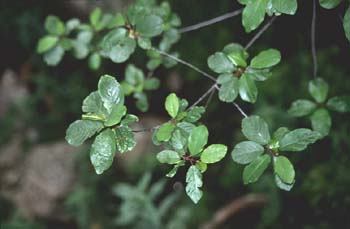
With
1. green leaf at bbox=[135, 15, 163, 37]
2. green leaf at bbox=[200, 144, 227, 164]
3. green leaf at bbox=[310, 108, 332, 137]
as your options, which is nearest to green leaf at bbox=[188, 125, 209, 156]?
green leaf at bbox=[200, 144, 227, 164]

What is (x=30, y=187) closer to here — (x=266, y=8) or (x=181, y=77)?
(x=181, y=77)

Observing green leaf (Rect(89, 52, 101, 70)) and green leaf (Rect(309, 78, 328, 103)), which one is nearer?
green leaf (Rect(309, 78, 328, 103))

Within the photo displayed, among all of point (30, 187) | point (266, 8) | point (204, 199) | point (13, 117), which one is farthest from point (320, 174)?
point (13, 117)

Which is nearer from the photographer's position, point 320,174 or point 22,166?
point 320,174

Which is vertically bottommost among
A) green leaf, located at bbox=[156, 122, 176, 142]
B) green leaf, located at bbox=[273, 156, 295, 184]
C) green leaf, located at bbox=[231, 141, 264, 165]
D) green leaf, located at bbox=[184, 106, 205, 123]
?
green leaf, located at bbox=[273, 156, 295, 184]

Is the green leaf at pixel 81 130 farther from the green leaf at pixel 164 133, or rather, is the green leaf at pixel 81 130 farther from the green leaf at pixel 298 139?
the green leaf at pixel 298 139

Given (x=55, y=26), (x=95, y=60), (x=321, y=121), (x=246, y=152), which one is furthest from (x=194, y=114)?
A: (x=55, y=26)

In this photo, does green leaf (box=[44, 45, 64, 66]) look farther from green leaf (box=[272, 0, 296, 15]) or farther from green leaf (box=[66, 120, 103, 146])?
green leaf (box=[272, 0, 296, 15])
